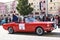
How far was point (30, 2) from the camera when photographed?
99.8 ft

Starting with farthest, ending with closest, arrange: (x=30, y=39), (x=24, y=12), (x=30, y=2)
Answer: (x=30, y=2), (x=24, y=12), (x=30, y=39)

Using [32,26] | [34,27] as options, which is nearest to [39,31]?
[34,27]

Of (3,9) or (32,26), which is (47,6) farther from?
(32,26)

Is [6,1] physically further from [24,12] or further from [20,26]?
[20,26]

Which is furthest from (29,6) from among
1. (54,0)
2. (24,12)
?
(54,0)

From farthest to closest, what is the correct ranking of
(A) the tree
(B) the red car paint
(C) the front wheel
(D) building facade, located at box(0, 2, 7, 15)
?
(D) building facade, located at box(0, 2, 7, 15), (A) the tree, (C) the front wheel, (B) the red car paint

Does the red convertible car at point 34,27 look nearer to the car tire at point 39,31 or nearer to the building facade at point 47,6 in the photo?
the car tire at point 39,31

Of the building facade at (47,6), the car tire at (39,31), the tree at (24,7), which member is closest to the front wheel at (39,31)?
the car tire at (39,31)

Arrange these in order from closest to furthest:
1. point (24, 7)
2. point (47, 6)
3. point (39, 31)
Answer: point (39, 31) < point (24, 7) < point (47, 6)

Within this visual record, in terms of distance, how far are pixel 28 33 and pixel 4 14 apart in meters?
16.1

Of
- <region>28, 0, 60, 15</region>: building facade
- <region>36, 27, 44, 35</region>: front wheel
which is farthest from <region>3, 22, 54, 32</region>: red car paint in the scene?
<region>28, 0, 60, 15</region>: building facade

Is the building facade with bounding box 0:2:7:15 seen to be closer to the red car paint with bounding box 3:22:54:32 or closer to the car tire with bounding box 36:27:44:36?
the red car paint with bounding box 3:22:54:32

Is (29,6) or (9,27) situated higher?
(29,6)

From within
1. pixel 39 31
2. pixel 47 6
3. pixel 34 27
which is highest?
pixel 47 6
